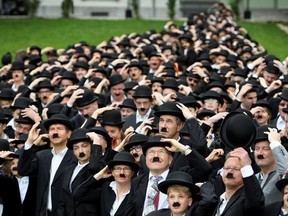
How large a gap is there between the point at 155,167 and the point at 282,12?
4950 centimetres

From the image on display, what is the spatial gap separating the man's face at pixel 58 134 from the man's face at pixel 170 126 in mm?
1616

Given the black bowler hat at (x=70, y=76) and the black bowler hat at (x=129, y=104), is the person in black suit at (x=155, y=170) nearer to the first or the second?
the black bowler hat at (x=129, y=104)

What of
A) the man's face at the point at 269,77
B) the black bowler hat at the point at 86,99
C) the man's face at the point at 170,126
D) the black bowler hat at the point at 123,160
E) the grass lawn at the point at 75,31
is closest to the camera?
the black bowler hat at the point at 123,160

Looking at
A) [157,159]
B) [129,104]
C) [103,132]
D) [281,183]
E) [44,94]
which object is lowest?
[44,94]

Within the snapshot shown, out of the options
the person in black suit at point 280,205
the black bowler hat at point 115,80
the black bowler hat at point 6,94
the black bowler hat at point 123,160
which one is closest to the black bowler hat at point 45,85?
the black bowler hat at point 6,94

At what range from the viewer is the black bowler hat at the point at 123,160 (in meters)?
13.7

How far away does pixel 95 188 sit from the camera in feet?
46.6

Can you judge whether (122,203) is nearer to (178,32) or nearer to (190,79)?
(190,79)

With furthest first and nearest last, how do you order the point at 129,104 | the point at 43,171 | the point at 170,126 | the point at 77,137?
1. the point at 129,104
2. the point at 43,171
3. the point at 77,137
4. the point at 170,126

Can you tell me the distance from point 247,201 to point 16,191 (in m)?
4.86

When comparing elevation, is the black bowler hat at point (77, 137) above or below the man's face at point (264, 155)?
below

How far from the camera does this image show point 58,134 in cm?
1539

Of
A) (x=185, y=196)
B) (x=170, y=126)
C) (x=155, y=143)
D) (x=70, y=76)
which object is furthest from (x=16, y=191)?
(x=70, y=76)

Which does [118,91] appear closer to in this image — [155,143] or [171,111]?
[171,111]
